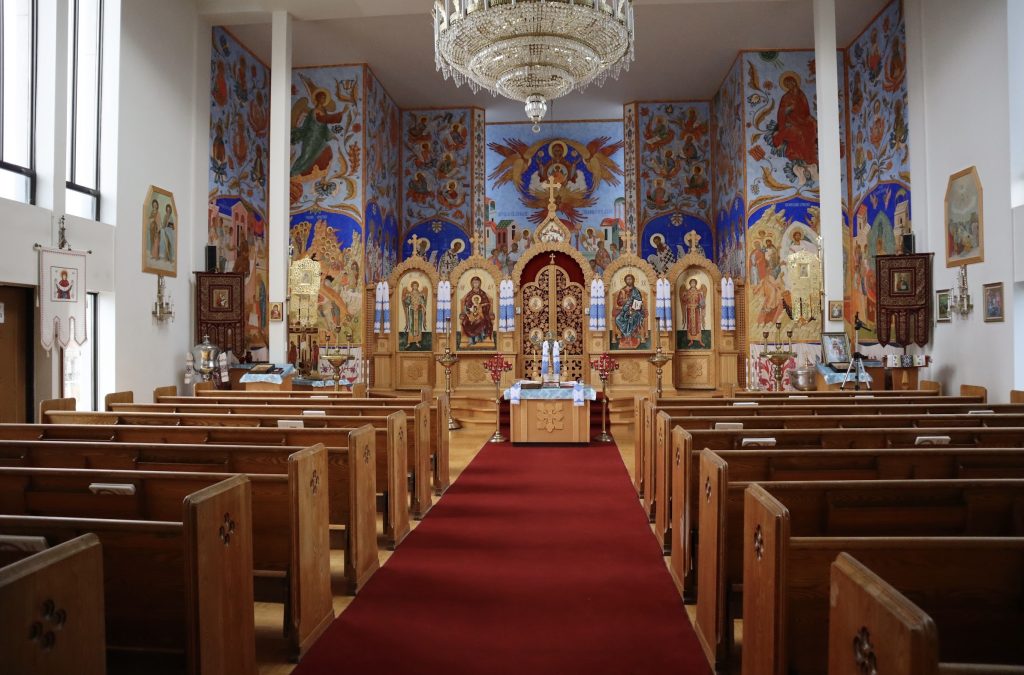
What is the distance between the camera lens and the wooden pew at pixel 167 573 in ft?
8.23

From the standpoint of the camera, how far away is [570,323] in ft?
45.2

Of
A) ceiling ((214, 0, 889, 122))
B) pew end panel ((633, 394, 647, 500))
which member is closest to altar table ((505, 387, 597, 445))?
pew end panel ((633, 394, 647, 500))

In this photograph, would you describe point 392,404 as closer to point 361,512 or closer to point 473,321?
point 361,512

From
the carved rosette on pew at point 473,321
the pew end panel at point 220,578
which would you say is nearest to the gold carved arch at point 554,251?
the carved rosette on pew at point 473,321

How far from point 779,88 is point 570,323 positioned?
6347 mm

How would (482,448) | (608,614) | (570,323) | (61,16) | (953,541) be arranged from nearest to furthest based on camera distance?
(953,541) < (608,614) < (61,16) < (482,448) < (570,323)

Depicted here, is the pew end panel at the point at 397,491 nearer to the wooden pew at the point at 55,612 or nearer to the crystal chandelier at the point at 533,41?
the wooden pew at the point at 55,612

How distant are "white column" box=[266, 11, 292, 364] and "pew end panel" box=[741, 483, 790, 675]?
10087 mm

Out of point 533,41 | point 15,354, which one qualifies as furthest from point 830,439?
point 15,354

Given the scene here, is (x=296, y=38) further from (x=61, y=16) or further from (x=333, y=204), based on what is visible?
(x=61, y=16)

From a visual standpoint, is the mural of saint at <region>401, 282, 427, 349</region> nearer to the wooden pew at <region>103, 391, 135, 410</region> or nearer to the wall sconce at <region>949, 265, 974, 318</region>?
the wooden pew at <region>103, 391, 135, 410</region>

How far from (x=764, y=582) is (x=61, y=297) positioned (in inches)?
340

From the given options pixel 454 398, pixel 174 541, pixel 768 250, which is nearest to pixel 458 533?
pixel 174 541

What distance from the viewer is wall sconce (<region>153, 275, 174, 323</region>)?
10375 millimetres
